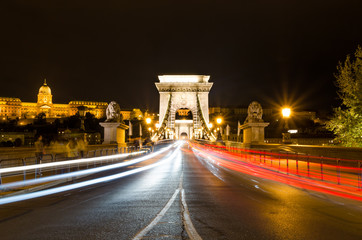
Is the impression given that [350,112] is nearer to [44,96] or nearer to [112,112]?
[112,112]

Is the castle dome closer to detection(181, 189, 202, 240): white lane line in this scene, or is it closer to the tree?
the tree

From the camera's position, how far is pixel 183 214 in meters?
6.49

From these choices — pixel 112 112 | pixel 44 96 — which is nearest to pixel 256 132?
pixel 112 112

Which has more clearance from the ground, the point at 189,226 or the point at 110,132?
the point at 110,132

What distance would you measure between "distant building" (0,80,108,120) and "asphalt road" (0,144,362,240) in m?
178

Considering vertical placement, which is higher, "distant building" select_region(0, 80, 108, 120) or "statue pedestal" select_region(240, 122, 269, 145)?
"distant building" select_region(0, 80, 108, 120)

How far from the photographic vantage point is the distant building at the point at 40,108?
6841 inches

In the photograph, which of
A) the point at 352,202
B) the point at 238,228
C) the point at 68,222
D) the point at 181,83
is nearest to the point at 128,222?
the point at 68,222

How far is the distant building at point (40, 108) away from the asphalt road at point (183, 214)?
178 meters

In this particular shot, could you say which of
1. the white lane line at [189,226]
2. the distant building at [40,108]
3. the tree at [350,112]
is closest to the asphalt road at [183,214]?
the white lane line at [189,226]

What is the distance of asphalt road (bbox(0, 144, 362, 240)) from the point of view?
17.3ft

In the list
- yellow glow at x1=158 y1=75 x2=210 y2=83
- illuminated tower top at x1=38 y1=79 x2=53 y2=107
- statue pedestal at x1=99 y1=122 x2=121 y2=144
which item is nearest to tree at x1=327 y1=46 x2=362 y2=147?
statue pedestal at x1=99 y1=122 x2=121 y2=144

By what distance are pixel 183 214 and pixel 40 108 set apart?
185m

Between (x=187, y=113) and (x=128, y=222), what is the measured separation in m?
153
